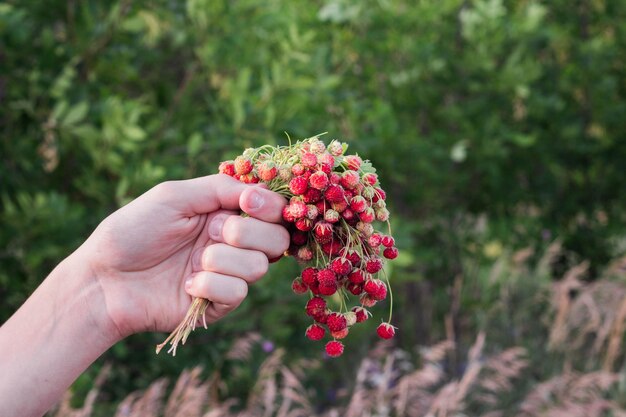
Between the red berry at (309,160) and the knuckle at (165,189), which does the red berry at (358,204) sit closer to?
the red berry at (309,160)

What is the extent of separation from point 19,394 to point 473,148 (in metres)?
3.38

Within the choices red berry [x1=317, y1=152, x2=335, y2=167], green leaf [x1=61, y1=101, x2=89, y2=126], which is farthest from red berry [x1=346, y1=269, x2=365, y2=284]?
green leaf [x1=61, y1=101, x2=89, y2=126]

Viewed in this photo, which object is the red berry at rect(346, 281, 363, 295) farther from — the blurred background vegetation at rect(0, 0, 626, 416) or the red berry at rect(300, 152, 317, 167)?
the blurred background vegetation at rect(0, 0, 626, 416)

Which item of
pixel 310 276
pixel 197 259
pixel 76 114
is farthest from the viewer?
pixel 76 114

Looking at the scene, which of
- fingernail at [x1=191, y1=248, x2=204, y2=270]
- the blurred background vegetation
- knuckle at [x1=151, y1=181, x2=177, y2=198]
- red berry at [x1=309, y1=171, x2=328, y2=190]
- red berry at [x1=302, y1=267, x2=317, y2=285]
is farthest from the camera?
the blurred background vegetation

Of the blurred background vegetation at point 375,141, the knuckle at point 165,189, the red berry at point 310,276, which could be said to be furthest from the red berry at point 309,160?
the blurred background vegetation at point 375,141

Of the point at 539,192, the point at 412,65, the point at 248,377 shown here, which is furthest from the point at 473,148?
the point at 248,377

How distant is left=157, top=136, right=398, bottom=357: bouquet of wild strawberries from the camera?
1.52m

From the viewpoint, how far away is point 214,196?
1.67 meters

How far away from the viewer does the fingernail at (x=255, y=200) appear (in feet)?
5.07

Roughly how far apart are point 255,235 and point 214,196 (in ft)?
0.46

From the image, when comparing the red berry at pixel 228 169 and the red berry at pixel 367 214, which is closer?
the red berry at pixel 367 214

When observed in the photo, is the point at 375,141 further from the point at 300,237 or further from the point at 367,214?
the point at 367,214

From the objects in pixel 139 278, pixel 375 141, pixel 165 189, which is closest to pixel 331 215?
pixel 165 189
